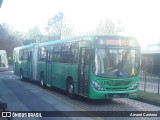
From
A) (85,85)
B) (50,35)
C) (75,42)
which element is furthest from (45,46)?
(50,35)

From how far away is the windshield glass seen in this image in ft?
44.7

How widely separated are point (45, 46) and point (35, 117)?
1124cm

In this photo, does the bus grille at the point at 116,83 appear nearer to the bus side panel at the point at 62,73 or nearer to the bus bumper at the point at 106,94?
the bus bumper at the point at 106,94

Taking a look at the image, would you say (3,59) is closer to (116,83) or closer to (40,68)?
(40,68)

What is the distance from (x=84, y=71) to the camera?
562 inches

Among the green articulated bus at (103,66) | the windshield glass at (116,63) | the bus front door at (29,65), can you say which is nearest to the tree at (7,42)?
the bus front door at (29,65)

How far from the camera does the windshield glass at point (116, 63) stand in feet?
44.7

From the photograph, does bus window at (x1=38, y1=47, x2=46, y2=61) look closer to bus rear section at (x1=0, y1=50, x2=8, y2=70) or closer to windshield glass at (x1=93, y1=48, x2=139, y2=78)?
windshield glass at (x1=93, y1=48, x2=139, y2=78)

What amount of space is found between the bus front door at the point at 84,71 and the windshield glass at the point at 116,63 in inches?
20.3

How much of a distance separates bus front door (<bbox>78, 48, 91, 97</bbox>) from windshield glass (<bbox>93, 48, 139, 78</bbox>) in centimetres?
51

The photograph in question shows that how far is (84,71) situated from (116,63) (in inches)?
56.0

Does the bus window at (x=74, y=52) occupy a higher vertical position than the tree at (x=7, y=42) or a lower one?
lower

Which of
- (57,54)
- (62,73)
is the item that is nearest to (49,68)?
(57,54)

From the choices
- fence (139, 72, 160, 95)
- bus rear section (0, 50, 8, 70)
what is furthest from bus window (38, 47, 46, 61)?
bus rear section (0, 50, 8, 70)
